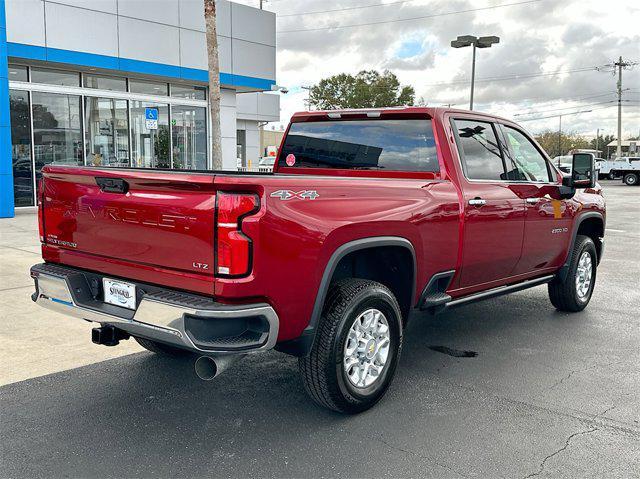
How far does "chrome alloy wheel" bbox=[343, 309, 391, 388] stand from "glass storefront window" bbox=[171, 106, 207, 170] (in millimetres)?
16752

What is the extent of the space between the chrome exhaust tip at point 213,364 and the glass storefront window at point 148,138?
634 inches

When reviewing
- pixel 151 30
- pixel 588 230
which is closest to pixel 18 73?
pixel 151 30

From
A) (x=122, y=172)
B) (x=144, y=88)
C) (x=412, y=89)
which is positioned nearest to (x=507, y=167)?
(x=122, y=172)

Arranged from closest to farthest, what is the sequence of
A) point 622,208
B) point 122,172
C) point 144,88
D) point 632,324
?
point 122,172
point 632,324
point 144,88
point 622,208

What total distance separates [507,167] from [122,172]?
332cm

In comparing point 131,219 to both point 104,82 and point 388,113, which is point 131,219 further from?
point 104,82

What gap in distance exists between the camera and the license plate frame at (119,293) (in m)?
3.48

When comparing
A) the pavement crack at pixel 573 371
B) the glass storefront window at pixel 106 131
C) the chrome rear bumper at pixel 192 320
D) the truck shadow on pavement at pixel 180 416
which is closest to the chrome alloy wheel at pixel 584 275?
the pavement crack at pixel 573 371

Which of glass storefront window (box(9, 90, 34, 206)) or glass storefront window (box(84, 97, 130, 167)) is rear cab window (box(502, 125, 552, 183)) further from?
glass storefront window (box(9, 90, 34, 206))

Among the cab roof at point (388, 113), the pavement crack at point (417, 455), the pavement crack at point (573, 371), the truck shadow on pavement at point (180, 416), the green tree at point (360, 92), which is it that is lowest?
the pavement crack at point (417, 455)

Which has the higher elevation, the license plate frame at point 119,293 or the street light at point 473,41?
the street light at point 473,41

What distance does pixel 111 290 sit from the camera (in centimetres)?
362

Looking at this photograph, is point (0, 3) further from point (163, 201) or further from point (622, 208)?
point (622, 208)

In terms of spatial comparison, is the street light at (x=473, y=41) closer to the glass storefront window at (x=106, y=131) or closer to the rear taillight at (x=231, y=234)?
the glass storefront window at (x=106, y=131)
